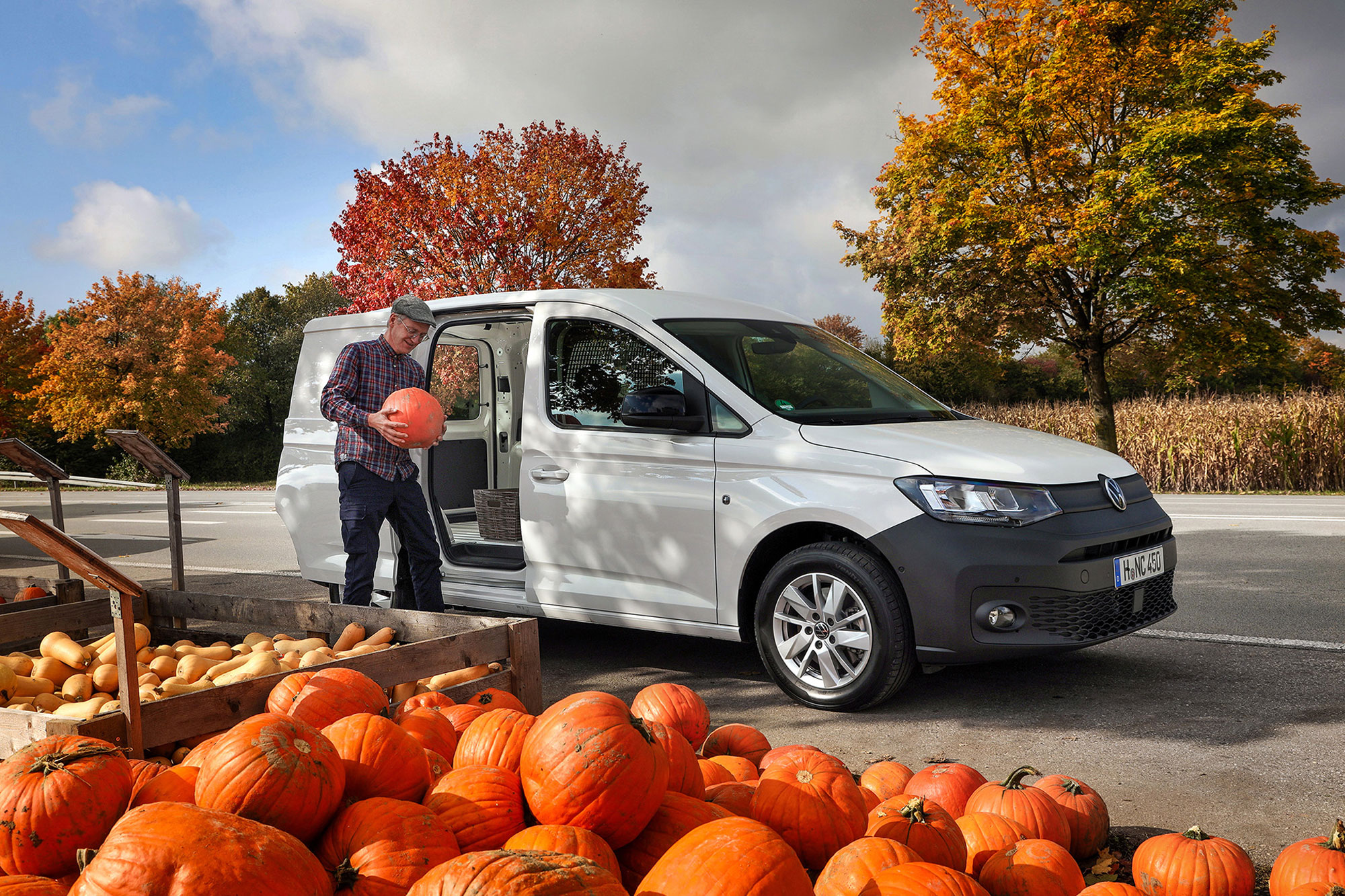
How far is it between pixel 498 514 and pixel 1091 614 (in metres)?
3.96

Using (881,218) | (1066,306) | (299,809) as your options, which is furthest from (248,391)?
(299,809)

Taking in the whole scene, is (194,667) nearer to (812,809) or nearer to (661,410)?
(661,410)

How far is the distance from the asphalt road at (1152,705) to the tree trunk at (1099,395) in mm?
14261

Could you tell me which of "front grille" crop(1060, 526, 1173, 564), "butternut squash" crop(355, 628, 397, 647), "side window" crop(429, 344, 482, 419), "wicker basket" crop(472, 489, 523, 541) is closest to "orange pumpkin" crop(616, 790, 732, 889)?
"butternut squash" crop(355, 628, 397, 647)

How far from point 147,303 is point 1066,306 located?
3221 cm

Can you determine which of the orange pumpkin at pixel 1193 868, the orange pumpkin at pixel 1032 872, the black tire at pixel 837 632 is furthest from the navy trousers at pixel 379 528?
the orange pumpkin at pixel 1193 868

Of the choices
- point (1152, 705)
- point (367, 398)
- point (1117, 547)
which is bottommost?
point (1152, 705)

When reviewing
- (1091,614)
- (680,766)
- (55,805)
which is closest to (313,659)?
(55,805)

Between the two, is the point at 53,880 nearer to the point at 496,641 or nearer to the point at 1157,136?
the point at 496,641

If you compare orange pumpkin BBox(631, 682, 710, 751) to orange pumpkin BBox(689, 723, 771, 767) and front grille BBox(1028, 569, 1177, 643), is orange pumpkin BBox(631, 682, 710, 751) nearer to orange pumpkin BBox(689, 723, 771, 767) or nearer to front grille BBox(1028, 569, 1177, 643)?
orange pumpkin BBox(689, 723, 771, 767)

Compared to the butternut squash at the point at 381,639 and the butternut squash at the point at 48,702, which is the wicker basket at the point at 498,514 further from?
the butternut squash at the point at 48,702

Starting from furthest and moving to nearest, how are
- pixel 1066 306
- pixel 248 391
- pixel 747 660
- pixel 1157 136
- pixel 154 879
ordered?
pixel 248 391, pixel 1066 306, pixel 1157 136, pixel 747 660, pixel 154 879

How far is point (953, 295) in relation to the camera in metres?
26.0

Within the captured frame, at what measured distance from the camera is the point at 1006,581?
166 inches
